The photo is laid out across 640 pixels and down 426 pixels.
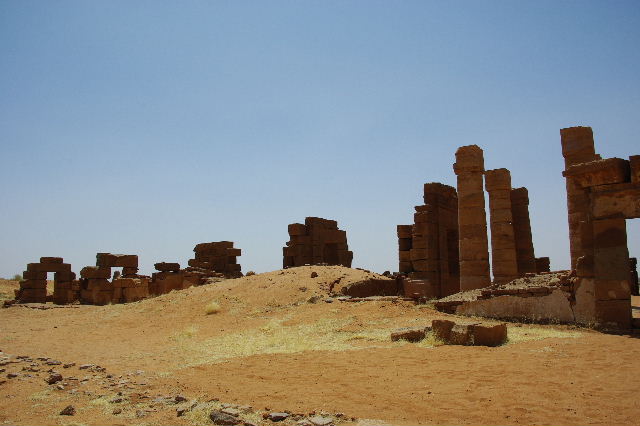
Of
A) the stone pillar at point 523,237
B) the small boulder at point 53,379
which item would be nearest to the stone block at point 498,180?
the stone pillar at point 523,237

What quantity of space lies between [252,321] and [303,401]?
966cm

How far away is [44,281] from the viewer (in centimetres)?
2933

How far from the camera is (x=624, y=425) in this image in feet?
17.4

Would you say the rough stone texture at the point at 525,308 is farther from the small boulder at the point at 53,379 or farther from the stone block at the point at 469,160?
the small boulder at the point at 53,379

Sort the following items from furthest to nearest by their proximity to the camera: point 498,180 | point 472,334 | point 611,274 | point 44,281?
Answer: 1. point 44,281
2. point 498,180
3. point 611,274
4. point 472,334

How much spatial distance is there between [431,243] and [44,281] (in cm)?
2235

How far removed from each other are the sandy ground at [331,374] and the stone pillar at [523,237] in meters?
11.3

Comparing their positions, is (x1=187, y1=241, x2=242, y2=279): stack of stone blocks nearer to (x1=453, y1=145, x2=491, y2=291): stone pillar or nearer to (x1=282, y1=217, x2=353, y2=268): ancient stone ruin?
(x1=282, y1=217, x2=353, y2=268): ancient stone ruin

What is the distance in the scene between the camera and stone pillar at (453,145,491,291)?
63.9ft

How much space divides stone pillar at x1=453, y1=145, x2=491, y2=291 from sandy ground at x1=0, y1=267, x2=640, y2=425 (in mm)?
5193

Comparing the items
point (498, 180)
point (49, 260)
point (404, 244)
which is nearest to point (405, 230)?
point (404, 244)

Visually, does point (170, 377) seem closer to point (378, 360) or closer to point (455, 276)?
point (378, 360)

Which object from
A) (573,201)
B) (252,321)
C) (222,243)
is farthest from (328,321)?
(222,243)

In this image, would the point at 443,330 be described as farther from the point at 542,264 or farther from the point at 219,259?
the point at 219,259
